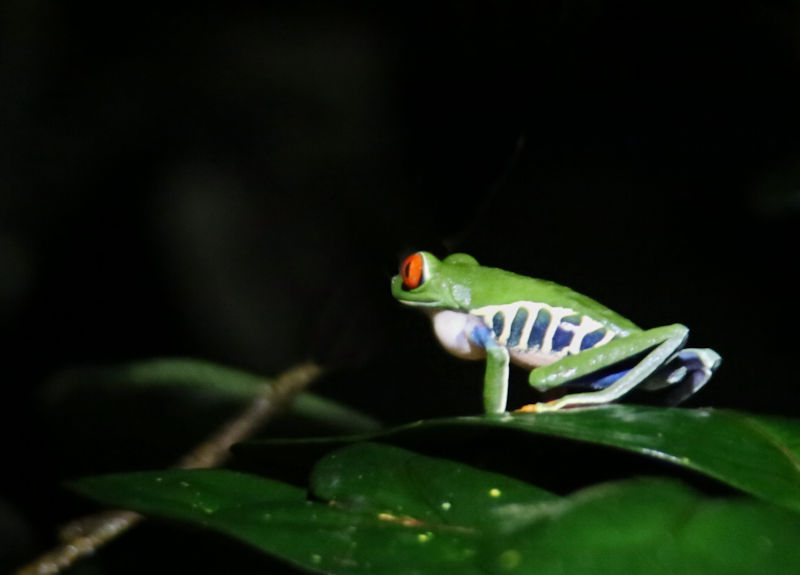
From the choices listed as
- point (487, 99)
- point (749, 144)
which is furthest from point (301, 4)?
point (749, 144)

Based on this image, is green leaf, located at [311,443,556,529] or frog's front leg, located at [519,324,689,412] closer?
green leaf, located at [311,443,556,529]

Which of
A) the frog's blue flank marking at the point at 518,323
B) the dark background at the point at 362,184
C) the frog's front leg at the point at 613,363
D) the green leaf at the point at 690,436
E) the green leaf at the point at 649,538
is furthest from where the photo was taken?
the dark background at the point at 362,184

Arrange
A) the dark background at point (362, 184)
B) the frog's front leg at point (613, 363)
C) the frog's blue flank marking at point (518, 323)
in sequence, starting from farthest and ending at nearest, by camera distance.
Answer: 1. the dark background at point (362, 184)
2. the frog's blue flank marking at point (518, 323)
3. the frog's front leg at point (613, 363)

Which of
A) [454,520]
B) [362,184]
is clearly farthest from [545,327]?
[362,184]

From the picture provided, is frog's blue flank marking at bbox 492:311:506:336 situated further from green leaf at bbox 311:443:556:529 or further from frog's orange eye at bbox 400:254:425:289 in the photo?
green leaf at bbox 311:443:556:529

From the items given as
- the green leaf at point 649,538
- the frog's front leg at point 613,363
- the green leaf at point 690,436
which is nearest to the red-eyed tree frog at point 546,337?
the frog's front leg at point 613,363

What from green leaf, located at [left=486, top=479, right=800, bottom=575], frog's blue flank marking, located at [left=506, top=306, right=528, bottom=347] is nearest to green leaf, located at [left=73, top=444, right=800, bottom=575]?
green leaf, located at [left=486, top=479, right=800, bottom=575]

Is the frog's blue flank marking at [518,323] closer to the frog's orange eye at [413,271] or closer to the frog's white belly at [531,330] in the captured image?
the frog's white belly at [531,330]

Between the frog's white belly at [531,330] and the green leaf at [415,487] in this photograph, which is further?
the frog's white belly at [531,330]
